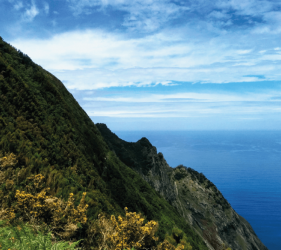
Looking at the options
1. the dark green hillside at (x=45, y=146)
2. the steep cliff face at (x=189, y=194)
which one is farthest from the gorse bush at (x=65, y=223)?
the steep cliff face at (x=189, y=194)

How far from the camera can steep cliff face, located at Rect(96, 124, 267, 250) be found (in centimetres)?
5075

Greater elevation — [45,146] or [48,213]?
[45,146]

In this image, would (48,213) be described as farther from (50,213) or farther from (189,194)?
(189,194)

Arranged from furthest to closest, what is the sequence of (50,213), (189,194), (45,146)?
1. (189,194)
2. (45,146)
3. (50,213)

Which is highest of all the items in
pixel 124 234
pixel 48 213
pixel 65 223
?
pixel 48 213

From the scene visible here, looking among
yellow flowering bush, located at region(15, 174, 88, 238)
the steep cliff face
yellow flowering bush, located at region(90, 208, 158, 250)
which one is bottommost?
the steep cliff face

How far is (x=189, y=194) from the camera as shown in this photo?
62.7 m

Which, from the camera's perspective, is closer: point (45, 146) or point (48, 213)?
point (48, 213)

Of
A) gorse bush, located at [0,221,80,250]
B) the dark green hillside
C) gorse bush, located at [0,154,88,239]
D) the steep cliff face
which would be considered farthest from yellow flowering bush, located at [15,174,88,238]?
the steep cliff face

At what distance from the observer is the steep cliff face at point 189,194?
50.8m

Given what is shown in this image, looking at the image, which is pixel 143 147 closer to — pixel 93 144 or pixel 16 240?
pixel 93 144

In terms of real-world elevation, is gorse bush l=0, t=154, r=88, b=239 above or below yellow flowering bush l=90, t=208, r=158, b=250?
above

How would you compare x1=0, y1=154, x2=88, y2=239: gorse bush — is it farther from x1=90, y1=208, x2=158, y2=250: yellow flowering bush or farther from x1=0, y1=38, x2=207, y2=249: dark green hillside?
x1=90, y1=208, x2=158, y2=250: yellow flowering bush

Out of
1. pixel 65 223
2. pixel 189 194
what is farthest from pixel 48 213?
pixel 189 194
